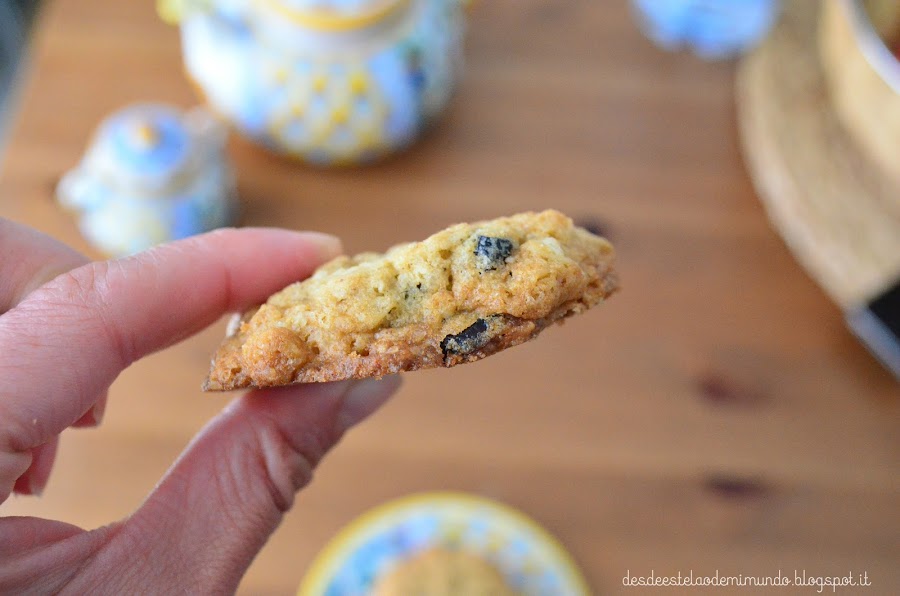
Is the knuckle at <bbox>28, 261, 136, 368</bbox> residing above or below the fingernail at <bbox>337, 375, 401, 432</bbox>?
above

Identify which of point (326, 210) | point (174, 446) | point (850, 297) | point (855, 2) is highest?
point (855, 2)

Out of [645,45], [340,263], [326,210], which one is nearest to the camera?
[340,263]

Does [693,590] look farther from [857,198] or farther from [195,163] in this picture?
[195,163]

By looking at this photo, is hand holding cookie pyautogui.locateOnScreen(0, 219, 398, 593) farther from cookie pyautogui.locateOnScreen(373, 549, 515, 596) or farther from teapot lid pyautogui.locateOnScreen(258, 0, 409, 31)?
teapot lid pyautogui.locateOnScreen(258, 0, 409, 31)

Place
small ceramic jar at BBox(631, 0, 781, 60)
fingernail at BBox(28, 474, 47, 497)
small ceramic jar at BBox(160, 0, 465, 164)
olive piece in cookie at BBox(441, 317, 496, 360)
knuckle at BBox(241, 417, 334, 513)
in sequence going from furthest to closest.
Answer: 1. small ceramic jar at BBox(631, 0, 781, 60)
2. small ceramic jar at BBox(160, 0, 465, 164)
3. fingernail at BBox(28, 474, 47, 497)
4. knuckle at BBox(241, 417, 334, 513)
5. olive piece in cookie at BBox(441, 317, 496, 360)

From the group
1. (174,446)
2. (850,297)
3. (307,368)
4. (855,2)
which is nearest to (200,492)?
(307,368)

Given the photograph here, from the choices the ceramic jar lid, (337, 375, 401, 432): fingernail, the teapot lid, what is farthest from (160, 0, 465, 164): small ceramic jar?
(337, 375, 401, 432): fingernail

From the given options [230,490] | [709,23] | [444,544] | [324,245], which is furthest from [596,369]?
[709,23]

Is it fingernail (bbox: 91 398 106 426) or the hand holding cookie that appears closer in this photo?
the hand holding cookie
